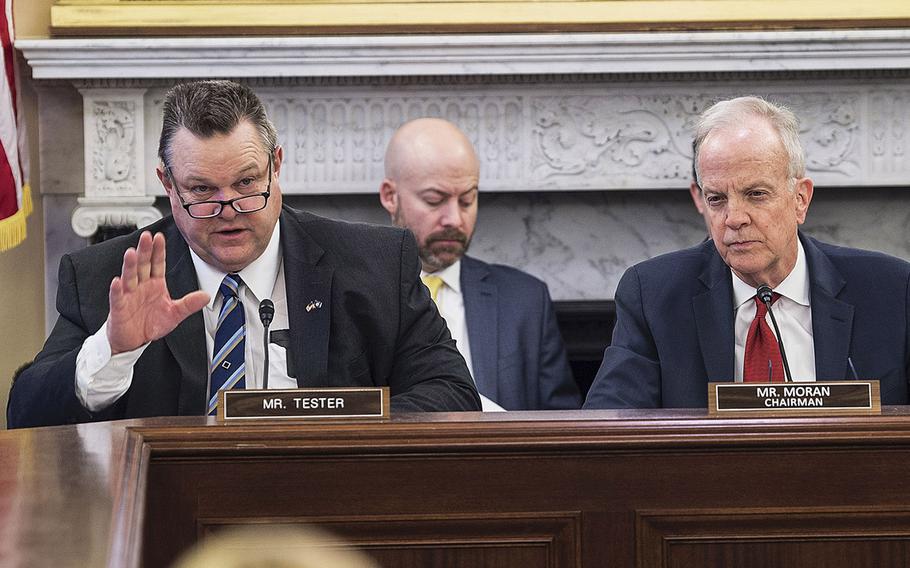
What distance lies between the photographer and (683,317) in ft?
8.95

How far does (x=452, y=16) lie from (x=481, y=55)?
0.20 metres

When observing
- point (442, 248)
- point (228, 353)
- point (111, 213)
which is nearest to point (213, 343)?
point (228, 353)

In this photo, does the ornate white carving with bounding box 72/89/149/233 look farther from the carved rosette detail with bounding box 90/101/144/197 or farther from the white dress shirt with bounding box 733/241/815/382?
the white dress shirt with bounding box 733/241/815/382

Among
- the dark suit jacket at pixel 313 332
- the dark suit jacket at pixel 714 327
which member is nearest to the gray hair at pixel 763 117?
the dark suit jacket at pixel 714 327

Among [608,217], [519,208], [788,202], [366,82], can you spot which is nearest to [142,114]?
[366,82]

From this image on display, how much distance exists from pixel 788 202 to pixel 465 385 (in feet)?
2.63

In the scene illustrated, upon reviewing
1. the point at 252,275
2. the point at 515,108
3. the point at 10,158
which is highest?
the point at 515,108

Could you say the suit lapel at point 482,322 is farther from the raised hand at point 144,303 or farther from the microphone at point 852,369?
the raised hand at point 144,303

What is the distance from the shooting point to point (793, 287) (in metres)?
2.71

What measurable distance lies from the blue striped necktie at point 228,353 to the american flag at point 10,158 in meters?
1.48

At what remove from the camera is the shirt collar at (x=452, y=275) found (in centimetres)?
403

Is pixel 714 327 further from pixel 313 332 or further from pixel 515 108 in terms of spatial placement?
pixel 515 108

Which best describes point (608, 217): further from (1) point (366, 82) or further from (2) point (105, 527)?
(2) point (105, 527)

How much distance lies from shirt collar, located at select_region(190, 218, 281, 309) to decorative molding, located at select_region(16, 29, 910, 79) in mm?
1614
